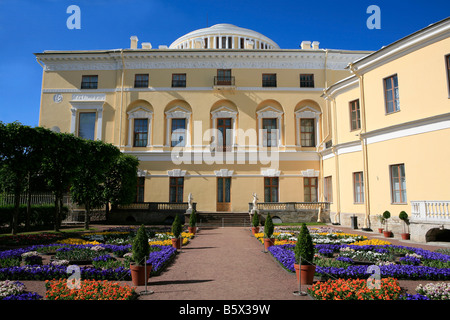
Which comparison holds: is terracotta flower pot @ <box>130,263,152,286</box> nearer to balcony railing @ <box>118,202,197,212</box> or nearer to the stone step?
the stone step

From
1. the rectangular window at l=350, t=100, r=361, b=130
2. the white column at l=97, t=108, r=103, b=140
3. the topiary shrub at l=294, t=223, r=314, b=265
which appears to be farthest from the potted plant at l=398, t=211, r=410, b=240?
the white column at l=97, t=108, r=103, b=140

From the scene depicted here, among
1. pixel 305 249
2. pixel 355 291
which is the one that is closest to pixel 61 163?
pixel 305 249

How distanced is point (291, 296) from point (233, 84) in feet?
86.8

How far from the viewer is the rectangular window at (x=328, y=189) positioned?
2833cm

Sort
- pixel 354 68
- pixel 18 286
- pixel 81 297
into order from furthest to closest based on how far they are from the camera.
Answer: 1. pixel 354 68
2. pixel 18 286
3. pixel 81 297

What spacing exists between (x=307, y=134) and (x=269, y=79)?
6587 mm

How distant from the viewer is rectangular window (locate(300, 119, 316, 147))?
32000 mm

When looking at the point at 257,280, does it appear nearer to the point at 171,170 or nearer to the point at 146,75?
the point at 171,170

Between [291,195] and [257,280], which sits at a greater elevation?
[291,195]

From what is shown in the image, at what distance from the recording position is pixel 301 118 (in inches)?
1265

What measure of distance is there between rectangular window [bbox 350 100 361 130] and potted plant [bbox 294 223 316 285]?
1707 cm

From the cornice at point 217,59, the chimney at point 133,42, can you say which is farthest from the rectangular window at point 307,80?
the chimney at point 133,42

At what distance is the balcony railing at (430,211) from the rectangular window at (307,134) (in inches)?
622
